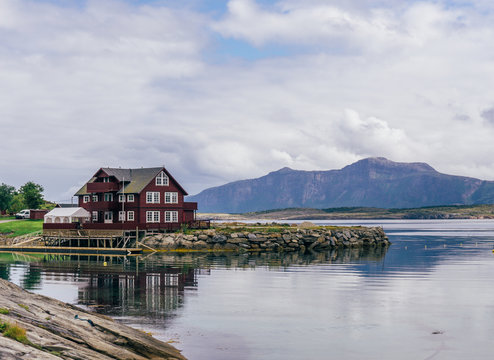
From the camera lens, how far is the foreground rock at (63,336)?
1816cm

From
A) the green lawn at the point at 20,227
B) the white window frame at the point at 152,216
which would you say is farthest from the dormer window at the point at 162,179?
the green lawn at the point at 20,227

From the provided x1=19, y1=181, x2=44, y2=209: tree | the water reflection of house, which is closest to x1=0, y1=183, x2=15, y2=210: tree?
x1=19, y1=181, x2=44, y2=209: tree

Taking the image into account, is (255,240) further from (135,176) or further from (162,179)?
(135,176)

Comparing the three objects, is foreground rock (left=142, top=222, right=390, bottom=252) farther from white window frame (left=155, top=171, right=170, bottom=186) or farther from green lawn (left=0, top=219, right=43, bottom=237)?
green lawn (left=0, top=219, right=43, bottom=237)

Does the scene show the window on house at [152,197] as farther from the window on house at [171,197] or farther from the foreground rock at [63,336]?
the foreground rock at [63,336]

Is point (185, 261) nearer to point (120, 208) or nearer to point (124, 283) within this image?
point (124, 283)

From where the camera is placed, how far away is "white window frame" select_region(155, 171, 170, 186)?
94562 mm

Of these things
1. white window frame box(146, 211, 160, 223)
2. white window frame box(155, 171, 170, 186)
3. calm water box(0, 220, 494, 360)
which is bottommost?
calm water box(0, 220, 494, 360)

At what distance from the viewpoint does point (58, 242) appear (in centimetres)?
9412

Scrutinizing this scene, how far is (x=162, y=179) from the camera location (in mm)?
95188

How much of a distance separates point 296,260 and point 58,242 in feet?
141

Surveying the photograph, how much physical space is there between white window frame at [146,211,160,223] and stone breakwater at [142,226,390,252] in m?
4.95

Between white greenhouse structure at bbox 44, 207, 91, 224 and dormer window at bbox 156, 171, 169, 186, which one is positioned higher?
dormer window at bbox 156, 171, 169, 186


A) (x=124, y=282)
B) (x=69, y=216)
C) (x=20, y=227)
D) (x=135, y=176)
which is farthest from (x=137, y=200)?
(x=124, y=282)
